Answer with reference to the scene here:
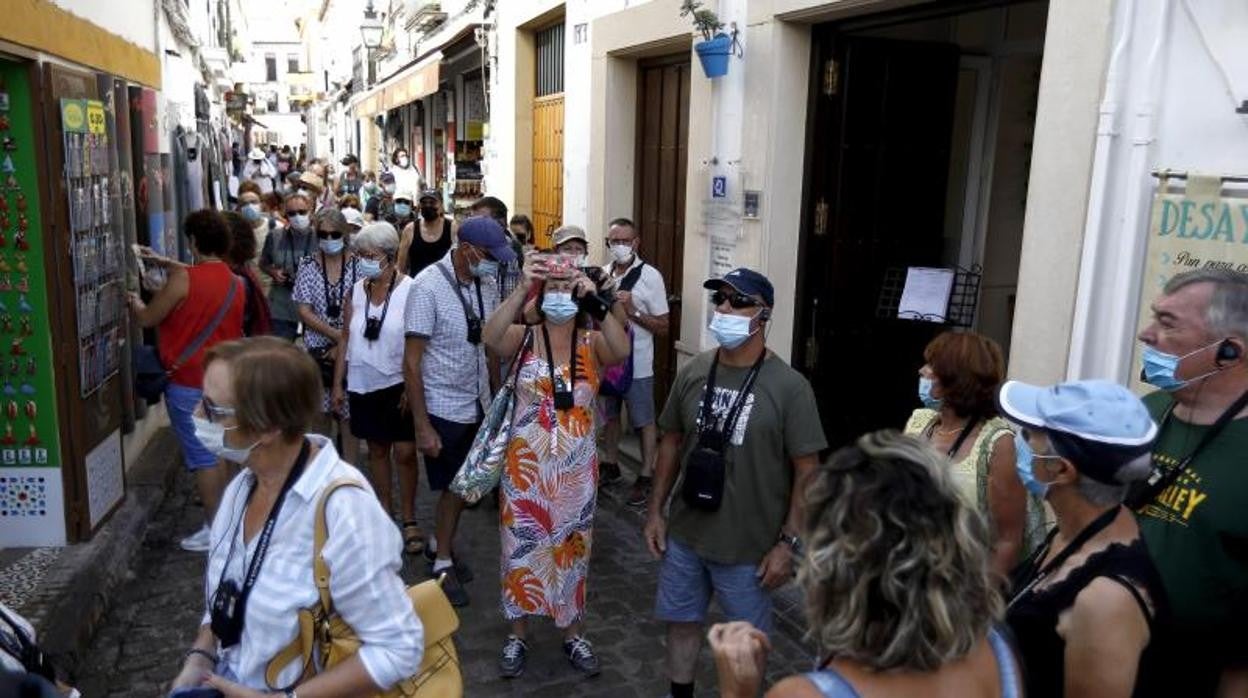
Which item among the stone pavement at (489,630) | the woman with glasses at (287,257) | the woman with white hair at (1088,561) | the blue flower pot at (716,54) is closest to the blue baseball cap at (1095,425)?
the woman with white hair at (1088,561)

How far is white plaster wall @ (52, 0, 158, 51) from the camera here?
5363mm

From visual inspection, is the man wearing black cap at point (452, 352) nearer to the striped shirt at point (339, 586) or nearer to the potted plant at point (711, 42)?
the potted plant at point (711, 42)

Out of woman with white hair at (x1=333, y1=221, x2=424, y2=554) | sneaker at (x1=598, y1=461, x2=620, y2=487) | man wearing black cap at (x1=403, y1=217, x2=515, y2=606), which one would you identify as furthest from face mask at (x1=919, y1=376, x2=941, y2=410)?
sneaker at (x1=598, y1=461, x2=620, y2=487)

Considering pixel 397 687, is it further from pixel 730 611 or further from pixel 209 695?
pixel 730 611

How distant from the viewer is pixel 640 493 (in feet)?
19.9

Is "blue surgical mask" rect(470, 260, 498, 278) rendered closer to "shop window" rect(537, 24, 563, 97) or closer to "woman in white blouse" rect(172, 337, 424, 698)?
"woman in white blouse" rect(172, 337, 424, 698)

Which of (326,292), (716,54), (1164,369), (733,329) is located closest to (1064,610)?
(1164,369)

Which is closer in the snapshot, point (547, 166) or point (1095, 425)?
point (1095, 425)

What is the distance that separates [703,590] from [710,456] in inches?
21.9

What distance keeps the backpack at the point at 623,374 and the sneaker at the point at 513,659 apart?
7.36ft

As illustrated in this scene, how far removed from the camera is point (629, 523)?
5793mm

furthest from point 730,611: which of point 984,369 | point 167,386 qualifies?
point 167,386

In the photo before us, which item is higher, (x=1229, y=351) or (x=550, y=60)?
(x=550, y=60)

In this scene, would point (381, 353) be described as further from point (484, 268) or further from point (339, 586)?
point (339, 586)
